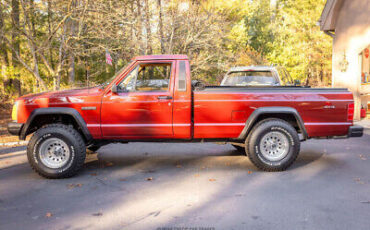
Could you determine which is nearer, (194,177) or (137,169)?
(194,177)

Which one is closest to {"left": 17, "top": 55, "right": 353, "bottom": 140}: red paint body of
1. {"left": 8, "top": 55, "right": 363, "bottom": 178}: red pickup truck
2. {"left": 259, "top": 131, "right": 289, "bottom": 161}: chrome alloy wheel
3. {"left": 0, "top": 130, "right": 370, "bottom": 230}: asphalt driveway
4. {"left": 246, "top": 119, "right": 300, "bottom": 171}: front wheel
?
{"left": 8, "top": 55, "right": 363, "bottom": 178}: red pickup truck

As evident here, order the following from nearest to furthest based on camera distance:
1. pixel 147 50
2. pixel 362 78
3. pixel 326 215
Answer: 1. pixel 326 215
2. pixel 362 78
3. pixel 147 50

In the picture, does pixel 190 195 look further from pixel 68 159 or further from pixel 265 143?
pixel 68 159

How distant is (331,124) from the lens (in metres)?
5.91

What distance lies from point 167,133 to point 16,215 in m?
2.70

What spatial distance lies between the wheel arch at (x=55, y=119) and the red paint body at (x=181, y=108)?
103 millimetres

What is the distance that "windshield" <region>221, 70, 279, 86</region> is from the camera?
9077 millimetres

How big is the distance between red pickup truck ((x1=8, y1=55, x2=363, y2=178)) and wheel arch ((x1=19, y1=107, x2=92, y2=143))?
0.06 ft

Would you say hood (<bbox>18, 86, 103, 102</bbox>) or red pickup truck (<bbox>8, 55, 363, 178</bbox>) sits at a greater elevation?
hood (<bbox>18, 86, 103, 102</bbox>)

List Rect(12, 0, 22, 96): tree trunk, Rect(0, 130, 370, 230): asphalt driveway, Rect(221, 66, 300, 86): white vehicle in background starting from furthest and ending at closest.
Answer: Rect(12, 0, 22, 96): tree trunk, Rect(221, 66, 300, 86): white vehicle in background, Rect(0, 130, 370, 230): asphalt driveway

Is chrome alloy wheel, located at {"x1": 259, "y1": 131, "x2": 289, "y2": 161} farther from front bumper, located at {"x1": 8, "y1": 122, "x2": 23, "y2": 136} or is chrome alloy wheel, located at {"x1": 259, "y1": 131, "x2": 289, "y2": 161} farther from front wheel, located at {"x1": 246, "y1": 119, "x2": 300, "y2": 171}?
front bumper, located at {"x1": 8, "y1": 122, "x2": 23, "y2": 136}

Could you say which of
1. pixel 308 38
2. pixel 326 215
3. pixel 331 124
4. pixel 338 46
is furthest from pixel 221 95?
pixel 308 38

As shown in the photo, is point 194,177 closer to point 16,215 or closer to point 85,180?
point 85,180

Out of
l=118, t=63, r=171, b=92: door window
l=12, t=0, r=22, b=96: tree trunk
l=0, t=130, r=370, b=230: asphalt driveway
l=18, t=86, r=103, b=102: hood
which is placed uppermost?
l=12, t=0, r=22, b=96: tree trunk
